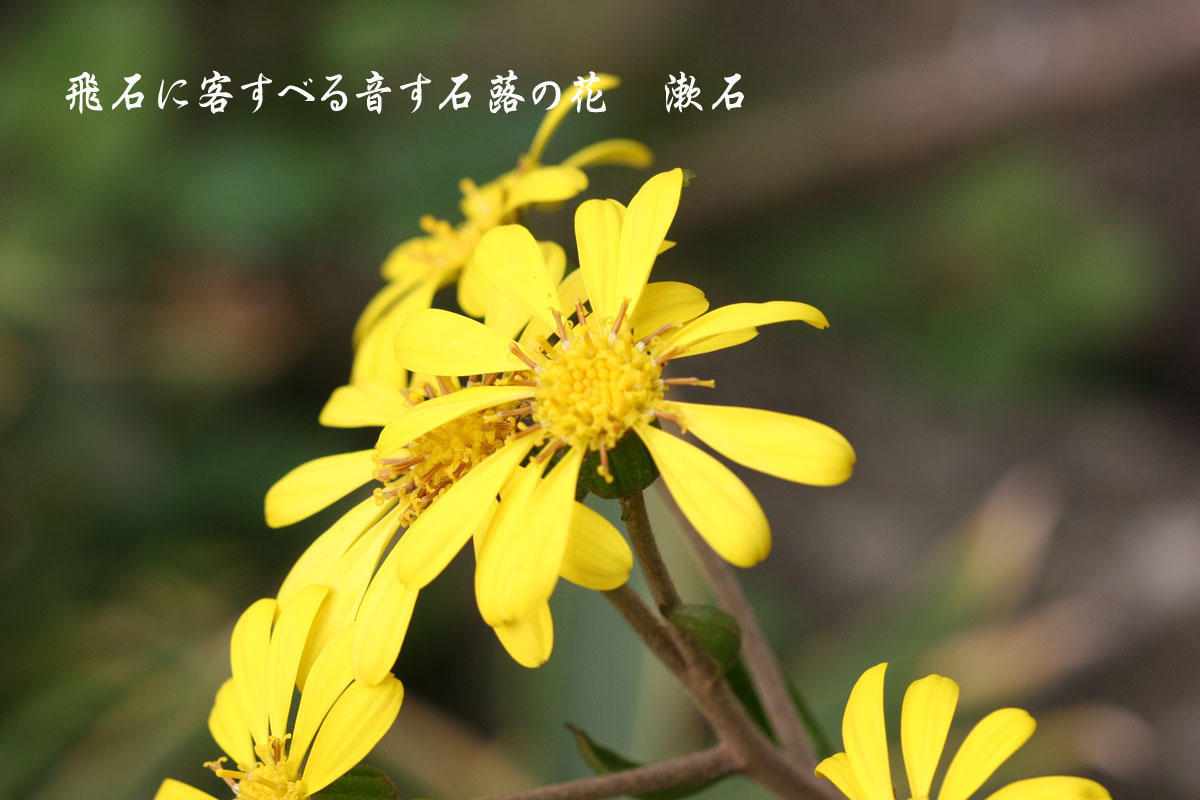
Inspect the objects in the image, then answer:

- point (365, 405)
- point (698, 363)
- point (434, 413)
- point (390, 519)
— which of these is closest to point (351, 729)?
point (390, 519)

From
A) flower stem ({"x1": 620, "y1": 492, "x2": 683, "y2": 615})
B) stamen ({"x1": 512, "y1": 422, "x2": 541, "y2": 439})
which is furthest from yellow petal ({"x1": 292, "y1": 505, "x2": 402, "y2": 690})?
flower stem ({"x1": 620, "y1": 492, "x2": 683, "y2": 615})

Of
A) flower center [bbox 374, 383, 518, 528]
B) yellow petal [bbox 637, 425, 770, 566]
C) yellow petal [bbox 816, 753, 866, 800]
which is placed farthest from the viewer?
flower center [bbox 374, 383, 518, 528]

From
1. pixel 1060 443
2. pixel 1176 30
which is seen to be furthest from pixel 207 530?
pixel 1176 30

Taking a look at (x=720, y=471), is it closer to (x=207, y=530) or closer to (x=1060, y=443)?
(x=207, y=530)

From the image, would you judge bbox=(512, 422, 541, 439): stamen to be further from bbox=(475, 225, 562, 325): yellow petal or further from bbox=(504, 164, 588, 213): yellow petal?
bbox=(504, 164, 588, 213): yellow petal

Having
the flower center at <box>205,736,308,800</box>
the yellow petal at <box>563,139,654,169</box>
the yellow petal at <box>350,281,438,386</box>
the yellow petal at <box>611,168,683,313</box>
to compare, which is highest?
the yellow petal at <box>563,139,654,169</box>

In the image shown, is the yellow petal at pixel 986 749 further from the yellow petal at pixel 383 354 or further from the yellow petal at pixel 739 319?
the yellow petal at pixel 383 354

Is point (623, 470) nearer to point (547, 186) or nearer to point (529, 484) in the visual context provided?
point (529, 484)
